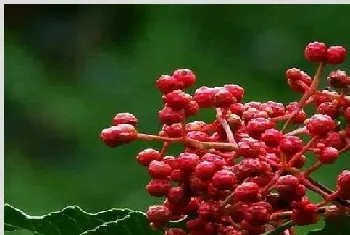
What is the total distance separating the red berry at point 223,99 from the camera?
3.93ft

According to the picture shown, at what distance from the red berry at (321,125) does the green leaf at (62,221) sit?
228 mm

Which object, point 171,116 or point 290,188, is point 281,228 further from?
point 171,116

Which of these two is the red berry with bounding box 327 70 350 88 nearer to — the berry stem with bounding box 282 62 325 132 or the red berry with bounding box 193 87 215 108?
the berry stem with bounding box 282 62 325 132

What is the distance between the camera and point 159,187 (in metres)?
1.16

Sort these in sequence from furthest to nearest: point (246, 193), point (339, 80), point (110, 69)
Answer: point (110, 69)
point (339, 80)
point (246, 193)

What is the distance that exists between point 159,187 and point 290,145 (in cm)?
13

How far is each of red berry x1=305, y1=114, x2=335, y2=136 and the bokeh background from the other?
1455 millimetres

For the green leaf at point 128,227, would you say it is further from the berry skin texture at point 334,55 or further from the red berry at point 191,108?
the berry skin texture at point 334,55

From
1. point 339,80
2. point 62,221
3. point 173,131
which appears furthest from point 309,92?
point 62,221

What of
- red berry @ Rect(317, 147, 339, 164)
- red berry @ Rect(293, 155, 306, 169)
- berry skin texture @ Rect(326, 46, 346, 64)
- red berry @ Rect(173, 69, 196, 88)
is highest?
red berry @ Rect(173, 69, 196, 88)

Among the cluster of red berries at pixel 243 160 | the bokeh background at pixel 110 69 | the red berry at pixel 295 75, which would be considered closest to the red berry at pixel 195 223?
the cluster of red berries at pixel 243 160

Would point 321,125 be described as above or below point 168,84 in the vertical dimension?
below

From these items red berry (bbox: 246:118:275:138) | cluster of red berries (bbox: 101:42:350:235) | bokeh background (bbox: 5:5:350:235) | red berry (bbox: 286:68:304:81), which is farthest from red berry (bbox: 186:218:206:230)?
bokeh background (bbox: 5:5:350:235)

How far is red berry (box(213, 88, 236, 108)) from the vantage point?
1199 mm
